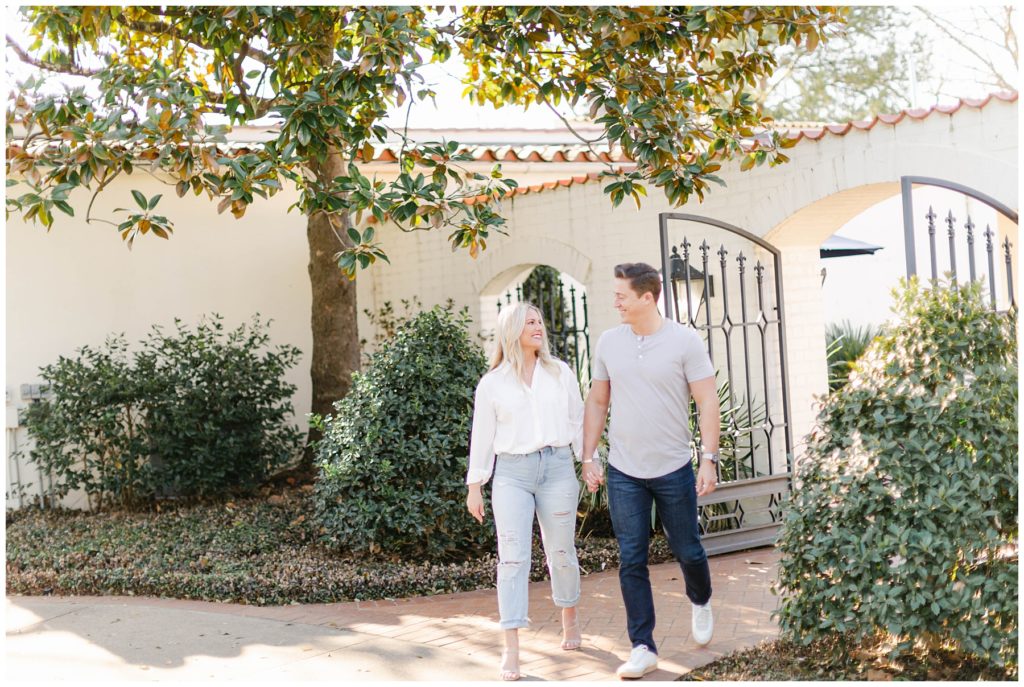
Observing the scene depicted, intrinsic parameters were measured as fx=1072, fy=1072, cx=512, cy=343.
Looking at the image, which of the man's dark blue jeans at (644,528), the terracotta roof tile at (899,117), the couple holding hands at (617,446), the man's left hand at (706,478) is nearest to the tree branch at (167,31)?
the terracotta roof tile at (899,117)

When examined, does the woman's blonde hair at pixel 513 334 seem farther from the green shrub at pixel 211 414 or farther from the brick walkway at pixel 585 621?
the green shrub at pixel 211 414

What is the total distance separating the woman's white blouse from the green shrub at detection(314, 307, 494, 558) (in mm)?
2075

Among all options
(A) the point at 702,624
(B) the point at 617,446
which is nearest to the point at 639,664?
(A) the point at 702,624

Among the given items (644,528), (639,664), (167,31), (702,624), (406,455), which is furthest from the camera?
(167,31)

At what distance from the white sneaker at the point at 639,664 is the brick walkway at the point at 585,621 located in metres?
0.05

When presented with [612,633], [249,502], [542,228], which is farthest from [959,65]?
[612,633]

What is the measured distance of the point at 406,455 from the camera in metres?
7.04

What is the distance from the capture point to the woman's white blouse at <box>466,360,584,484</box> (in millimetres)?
4875

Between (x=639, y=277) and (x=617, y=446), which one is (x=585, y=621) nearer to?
A: (x=617, y=446)

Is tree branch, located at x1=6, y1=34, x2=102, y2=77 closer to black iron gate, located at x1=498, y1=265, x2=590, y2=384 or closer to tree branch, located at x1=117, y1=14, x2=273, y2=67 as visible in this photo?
tree branch, located at x1=117, y1=14, x2=273, y2=67

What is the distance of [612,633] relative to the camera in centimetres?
552

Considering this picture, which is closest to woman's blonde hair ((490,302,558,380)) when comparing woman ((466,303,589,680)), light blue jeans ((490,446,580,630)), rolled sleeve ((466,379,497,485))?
woman ((466,303,589,680))

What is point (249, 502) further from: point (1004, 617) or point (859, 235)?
point (859, 235)

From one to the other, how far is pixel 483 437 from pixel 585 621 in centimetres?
147
